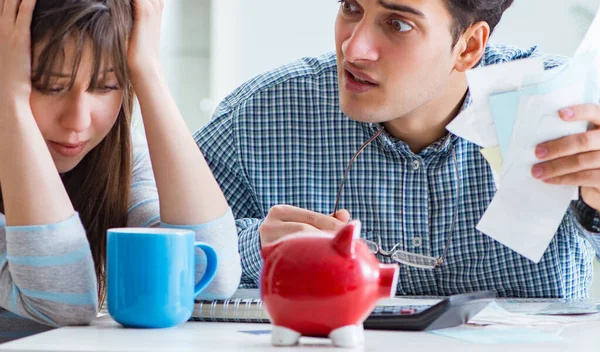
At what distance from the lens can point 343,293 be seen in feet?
2.47

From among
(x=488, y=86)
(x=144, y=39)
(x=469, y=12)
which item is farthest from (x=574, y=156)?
(x=144, y=39)

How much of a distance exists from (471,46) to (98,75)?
928 millimetres

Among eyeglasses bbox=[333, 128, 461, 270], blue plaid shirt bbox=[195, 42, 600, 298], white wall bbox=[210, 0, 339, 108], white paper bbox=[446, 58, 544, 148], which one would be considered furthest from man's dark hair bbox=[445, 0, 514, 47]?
white wall bbox=[210, 0, 339, 108]

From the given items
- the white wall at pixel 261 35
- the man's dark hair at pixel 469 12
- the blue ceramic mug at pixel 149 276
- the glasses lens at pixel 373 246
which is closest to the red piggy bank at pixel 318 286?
the blue ceramic mug at pixel 149 276

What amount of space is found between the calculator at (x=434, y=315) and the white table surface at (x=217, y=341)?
0.5 inches

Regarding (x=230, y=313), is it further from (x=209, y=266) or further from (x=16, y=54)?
(x=16, y=54)

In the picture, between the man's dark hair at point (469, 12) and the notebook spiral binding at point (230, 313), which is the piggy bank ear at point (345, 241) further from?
the man's dark hair at point (469, 12)

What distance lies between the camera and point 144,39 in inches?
43.1

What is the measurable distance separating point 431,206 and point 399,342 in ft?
2.73

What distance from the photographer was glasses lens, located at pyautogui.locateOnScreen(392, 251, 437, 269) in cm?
160

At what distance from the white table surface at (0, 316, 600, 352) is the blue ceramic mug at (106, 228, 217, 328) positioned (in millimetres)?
19

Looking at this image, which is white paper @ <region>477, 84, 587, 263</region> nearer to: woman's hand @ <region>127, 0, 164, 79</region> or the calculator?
the calculator

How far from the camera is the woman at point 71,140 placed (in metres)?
0.96

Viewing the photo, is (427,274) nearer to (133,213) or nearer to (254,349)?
(133,213)
